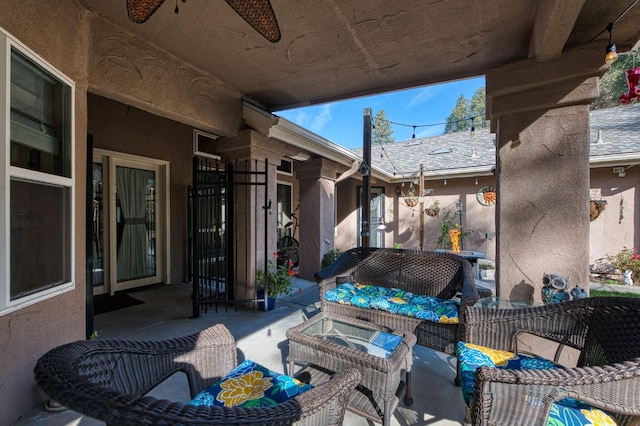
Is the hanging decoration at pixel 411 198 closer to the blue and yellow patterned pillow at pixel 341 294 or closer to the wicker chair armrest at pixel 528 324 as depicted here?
the blue and yellow patterned pillow at pixel 341 294

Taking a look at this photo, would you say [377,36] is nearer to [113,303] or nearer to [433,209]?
[113,303]

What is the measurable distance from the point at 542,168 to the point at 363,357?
2107 mm

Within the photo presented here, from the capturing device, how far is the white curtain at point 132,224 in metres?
4.36

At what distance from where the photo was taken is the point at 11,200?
155 cm

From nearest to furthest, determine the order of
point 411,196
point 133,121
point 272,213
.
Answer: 1. point 272,213
2. point 133,121
3. point 411,196

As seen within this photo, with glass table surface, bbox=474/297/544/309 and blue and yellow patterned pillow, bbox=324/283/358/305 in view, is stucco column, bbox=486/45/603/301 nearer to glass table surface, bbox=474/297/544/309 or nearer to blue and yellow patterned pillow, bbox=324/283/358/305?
glass table surface, bbox=474/297/544/309

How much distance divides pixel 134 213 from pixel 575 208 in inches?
212

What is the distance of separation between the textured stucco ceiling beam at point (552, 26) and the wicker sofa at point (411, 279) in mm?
1901

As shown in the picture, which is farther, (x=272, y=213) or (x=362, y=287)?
(x=272, y=213)

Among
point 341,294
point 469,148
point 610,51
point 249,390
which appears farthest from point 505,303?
point 469,148

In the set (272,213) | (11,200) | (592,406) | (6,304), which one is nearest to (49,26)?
(11,200)

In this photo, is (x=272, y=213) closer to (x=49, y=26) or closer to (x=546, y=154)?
(x=49, y=26)

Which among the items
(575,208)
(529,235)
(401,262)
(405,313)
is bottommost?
(405,313)

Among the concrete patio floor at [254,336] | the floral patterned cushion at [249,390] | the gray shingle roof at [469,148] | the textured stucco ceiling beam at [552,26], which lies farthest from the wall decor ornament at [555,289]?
the gray shingle roof at [469,148]
